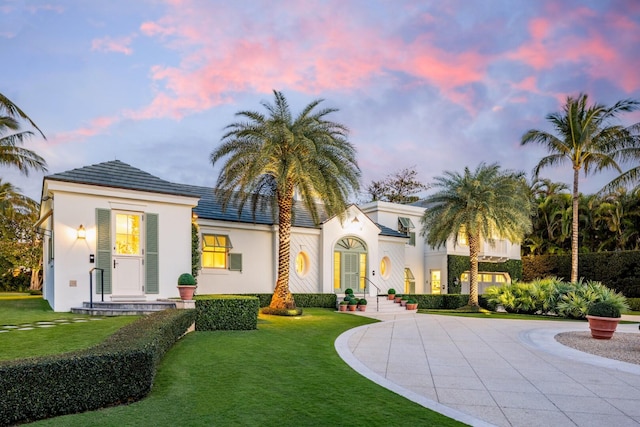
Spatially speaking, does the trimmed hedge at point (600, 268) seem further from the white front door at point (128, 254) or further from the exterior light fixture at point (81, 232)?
the exterior light fixture at point (81, 232)

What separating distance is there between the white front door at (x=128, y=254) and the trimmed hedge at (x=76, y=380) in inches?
343

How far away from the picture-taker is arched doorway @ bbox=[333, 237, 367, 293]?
24109 millimetres

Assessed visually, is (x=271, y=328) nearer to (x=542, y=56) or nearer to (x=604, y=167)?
(x=542, y=56)

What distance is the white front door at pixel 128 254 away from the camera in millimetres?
14586

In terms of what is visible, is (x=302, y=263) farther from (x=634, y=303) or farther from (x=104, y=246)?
(x=634, y=303)

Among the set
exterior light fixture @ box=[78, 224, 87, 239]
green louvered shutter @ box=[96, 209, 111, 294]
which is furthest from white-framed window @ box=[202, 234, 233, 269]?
exterior light fixture @ box=[78, 224, 87, 239]

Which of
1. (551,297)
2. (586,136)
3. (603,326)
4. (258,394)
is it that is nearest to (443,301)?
(551,297)

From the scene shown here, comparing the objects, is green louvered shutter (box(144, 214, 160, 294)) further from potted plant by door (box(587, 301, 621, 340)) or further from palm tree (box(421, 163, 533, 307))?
palm tree (box(421, 163, 533, 307))

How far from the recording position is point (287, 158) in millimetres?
17281

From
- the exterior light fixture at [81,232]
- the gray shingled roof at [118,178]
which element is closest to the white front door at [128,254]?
the exterior light fixture at [81,232]

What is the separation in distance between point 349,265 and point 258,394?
60.0 feet

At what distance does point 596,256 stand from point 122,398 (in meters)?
35.3

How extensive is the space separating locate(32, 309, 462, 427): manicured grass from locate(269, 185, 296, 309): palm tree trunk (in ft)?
23.5

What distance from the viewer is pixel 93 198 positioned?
14.4 metres
